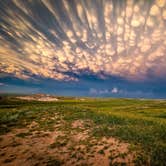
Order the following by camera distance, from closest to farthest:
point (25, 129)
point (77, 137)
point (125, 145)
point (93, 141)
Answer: point (125, 145) < point (93, 141) < point (77, 137) < point (25, 129)

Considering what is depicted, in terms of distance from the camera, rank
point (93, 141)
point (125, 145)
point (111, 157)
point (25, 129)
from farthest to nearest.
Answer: point (25, 129), point (93, 141), point (125, 145), point (111, 157)

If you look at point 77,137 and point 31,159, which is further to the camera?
point 77,137

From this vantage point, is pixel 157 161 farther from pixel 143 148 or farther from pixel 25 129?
pixel 25 129

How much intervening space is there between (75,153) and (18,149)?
705 centimetres

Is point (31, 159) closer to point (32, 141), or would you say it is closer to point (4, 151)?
point (4, 151)

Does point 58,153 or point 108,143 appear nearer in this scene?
point 58,153

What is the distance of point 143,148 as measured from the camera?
18.5 m

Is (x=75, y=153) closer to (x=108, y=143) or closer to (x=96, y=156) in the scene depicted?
(x=96, y=156)

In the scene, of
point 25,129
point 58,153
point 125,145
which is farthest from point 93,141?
point 25,129

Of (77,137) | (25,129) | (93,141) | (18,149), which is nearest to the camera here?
(18,149)

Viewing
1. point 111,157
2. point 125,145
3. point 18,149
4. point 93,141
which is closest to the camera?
point 111,157

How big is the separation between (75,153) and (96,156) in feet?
8.09

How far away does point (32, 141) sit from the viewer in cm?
2088

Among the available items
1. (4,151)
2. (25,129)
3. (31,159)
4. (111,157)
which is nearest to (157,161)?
(111,157)
